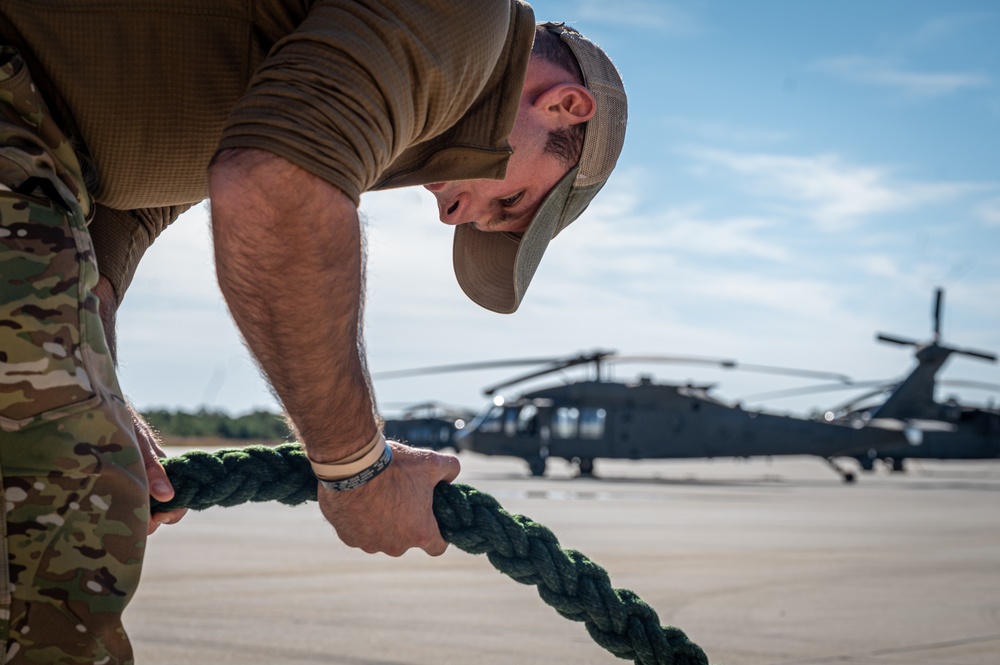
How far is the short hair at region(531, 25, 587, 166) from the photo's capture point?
2.01 metres

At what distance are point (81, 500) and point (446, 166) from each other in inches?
31.6

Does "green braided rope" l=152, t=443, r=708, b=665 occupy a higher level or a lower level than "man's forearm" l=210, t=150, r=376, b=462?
lower

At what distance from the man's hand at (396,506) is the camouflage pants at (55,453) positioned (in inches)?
18.8

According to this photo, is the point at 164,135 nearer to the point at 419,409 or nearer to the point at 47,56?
the point at 47,56

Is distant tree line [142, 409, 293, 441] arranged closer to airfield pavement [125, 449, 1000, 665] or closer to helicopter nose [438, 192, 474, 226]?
airfield pavement [125, 449, 1000, 665]

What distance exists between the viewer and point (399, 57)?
147 centimetres

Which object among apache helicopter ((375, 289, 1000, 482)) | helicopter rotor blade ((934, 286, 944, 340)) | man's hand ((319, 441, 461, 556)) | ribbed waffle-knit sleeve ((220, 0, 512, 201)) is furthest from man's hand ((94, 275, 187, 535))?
helicopter rotor blade ((934, 286, 944, 340))

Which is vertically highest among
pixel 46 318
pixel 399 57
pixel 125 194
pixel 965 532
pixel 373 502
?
pixel 399 57

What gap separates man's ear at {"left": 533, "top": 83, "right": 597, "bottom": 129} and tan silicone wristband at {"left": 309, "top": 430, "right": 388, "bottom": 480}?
629mm

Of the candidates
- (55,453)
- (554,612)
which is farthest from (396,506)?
(554,612)

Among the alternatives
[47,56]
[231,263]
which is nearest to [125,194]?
[47,56]

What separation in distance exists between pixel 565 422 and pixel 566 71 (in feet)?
77.2

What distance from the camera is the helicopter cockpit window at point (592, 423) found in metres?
25.2

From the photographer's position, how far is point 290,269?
1427 mm
